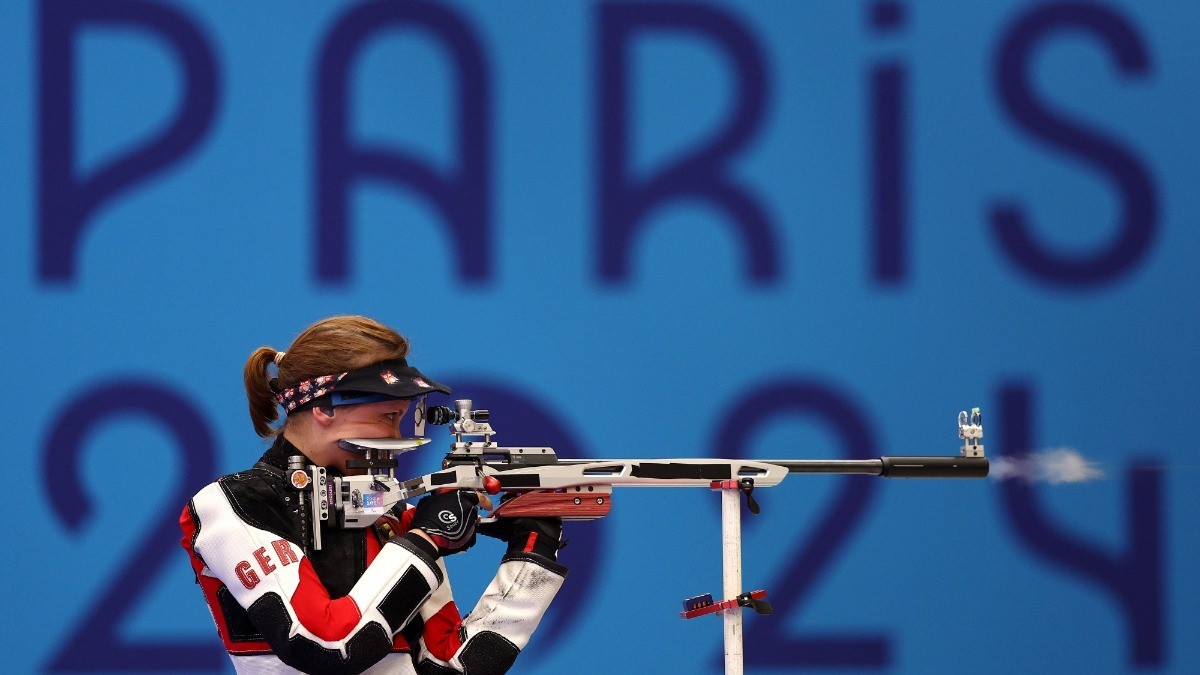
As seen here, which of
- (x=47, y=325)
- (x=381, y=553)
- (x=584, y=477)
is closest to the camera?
(x=381, y=553)

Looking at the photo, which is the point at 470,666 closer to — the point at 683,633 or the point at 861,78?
the point at 683,633

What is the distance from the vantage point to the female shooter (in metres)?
2.49

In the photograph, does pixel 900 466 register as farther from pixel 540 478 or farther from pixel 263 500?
pixel 263 500

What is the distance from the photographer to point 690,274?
4297mm

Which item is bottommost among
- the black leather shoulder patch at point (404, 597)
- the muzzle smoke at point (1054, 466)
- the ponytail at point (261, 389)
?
the black leather shoulder patch at point (404, 597)

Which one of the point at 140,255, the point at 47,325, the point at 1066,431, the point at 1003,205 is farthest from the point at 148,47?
the point at 1066,431

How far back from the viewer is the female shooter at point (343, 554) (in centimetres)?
249

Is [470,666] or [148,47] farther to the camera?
[148,47]

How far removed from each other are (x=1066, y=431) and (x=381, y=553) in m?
2.57

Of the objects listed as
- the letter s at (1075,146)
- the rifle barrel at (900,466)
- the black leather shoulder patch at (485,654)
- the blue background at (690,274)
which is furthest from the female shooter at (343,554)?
the letter s at (1075,146)

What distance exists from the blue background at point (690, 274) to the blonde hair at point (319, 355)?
121cm

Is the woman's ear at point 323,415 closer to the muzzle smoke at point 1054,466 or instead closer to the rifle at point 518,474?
the rifle at point 518,474

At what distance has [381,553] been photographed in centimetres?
256

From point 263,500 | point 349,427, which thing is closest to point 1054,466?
point 349,427
